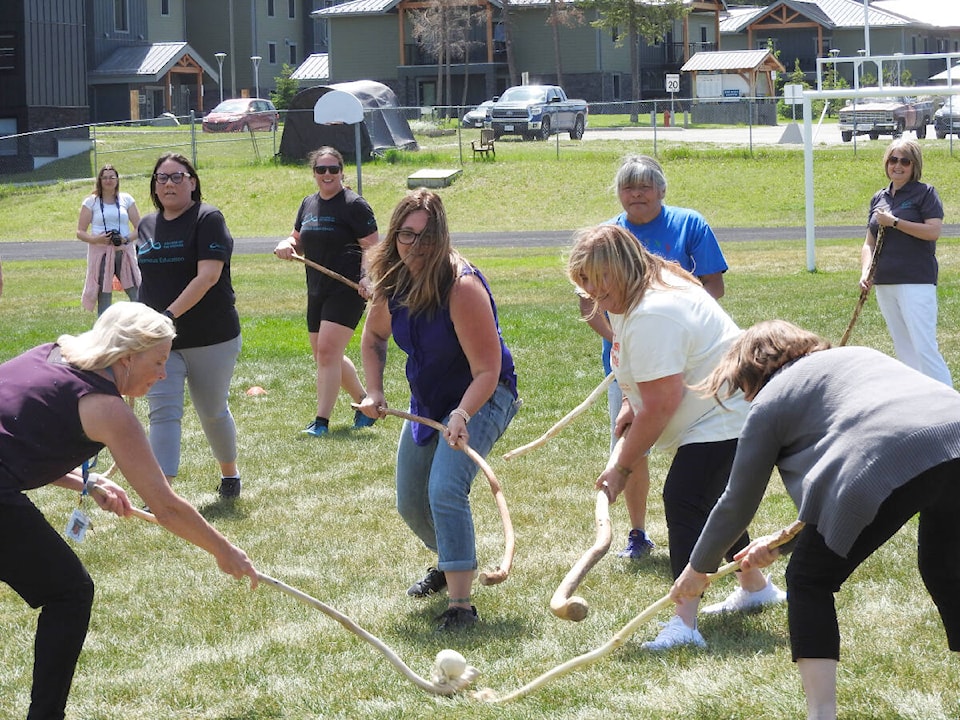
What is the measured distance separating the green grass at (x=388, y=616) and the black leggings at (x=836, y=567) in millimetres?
678

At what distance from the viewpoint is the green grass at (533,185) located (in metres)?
29.5

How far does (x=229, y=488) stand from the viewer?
26.5 feet

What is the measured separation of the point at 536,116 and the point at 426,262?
122 ft

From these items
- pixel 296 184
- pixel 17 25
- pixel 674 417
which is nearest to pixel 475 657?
pixel 674 417

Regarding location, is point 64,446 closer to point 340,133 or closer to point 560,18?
point 340,133

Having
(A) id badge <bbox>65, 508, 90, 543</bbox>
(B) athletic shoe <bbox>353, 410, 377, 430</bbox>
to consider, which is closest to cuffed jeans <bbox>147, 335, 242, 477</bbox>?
(B) athletic shoe <bbox>353, 410, 377, 430</bbox>

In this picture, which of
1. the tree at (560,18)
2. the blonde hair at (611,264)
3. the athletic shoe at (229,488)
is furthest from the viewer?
the tree at (560,18)

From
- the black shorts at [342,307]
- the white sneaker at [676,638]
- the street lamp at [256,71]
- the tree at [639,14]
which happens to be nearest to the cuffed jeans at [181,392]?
→ the black shorts at [342,307]

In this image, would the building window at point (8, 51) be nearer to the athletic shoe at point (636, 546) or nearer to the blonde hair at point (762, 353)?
the athletic shoe at point (636, 546)

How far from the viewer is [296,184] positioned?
3366cm

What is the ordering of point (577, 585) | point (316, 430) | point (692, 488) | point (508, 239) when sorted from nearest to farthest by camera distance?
point (577, 585)
point (692, 488)
point (316, 430)
point (508, 239)

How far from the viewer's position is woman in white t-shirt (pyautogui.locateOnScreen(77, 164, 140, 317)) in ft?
45.6

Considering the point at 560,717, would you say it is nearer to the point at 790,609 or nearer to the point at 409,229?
the point at 790,609

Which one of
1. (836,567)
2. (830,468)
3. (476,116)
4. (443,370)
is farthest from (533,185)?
(830,468)
